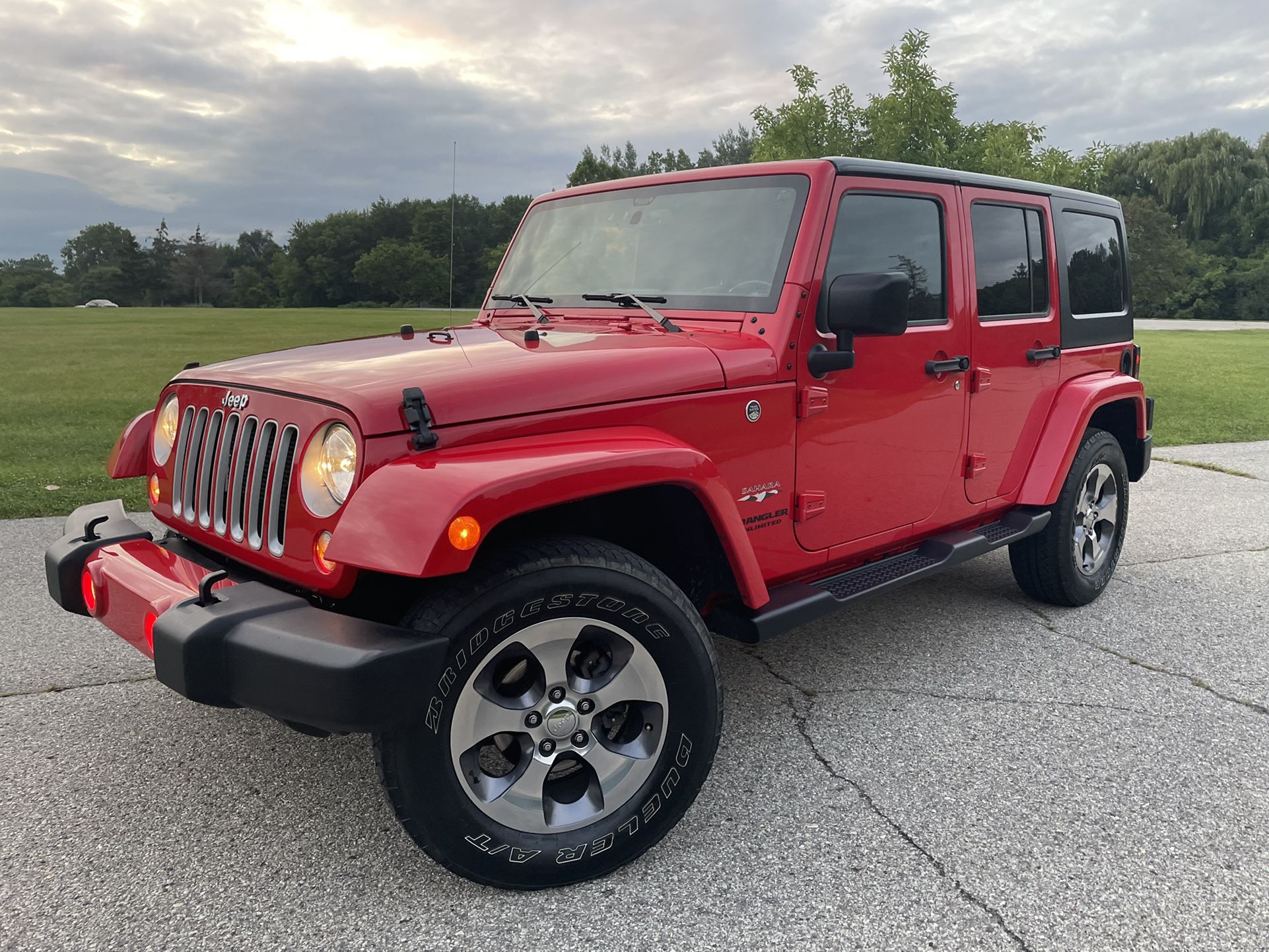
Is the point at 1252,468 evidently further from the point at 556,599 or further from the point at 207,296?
the point at 207,296

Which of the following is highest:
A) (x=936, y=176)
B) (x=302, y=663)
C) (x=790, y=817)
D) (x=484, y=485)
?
(x=936, y=176)

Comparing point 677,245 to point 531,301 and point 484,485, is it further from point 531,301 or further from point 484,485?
point 484,485

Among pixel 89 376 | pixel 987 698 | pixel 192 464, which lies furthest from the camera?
pixel 89 376

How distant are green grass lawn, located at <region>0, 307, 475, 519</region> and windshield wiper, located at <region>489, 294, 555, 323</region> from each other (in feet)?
1.21

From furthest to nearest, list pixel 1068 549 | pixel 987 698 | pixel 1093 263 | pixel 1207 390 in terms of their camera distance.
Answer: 1. pixel 1207 390
2. pixel 1093 263
3. pixel 1068 549
4. pixel 987 698

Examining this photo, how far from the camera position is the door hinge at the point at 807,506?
2.97 m

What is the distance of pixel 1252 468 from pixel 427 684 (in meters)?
8.95

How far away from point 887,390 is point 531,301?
4.63 ft

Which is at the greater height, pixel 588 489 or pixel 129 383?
pixel 588 489

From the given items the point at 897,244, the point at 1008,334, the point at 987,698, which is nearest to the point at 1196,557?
the point at 1008,334

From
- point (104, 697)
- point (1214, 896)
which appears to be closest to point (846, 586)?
point (1214, 896)

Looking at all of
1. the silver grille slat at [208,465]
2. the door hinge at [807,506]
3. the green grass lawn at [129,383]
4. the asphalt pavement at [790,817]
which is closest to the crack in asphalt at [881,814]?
the asphalt pavement at [790,817]

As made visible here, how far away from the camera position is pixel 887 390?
325cm

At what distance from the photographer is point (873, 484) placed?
10.7 feet
